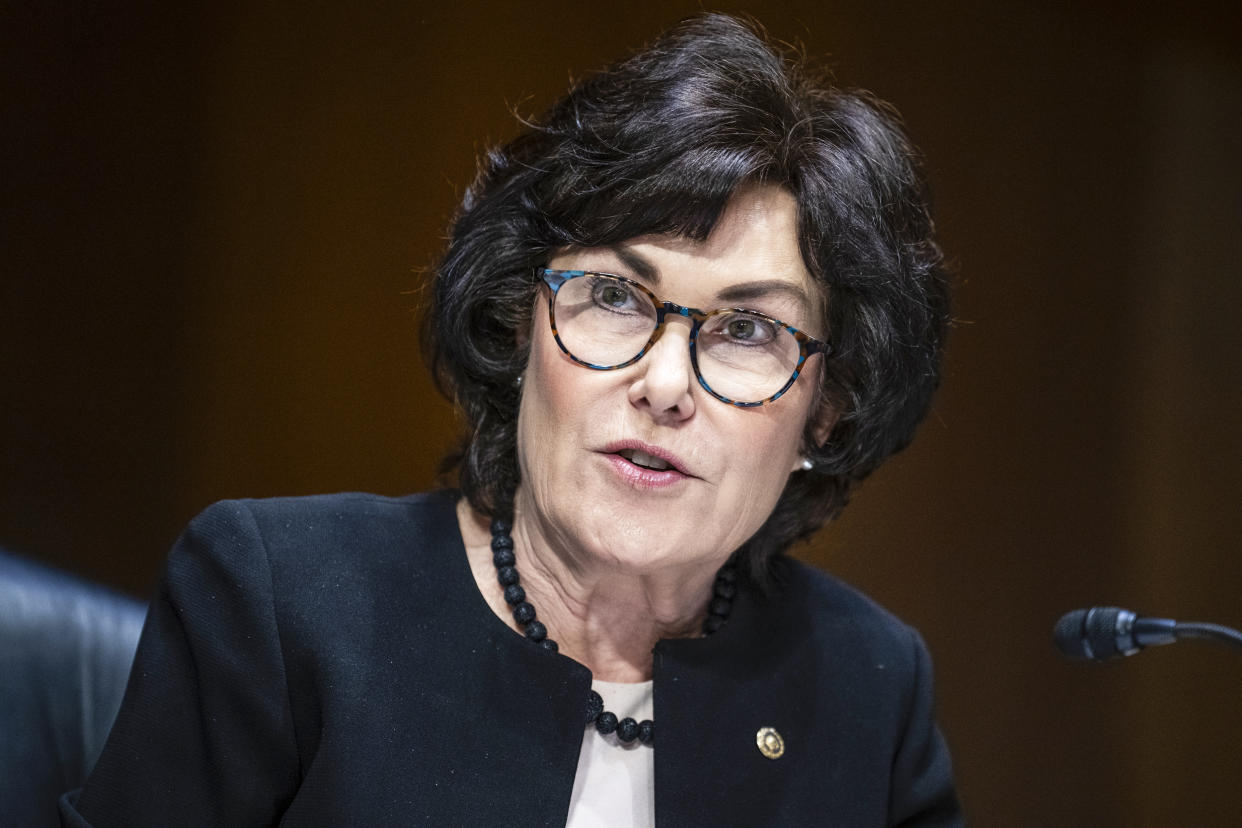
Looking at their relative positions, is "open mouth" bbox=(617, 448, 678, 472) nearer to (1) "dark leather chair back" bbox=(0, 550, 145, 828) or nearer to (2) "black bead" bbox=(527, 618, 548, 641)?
(2) "black bead" bbox=(527, 618, 548, 641)

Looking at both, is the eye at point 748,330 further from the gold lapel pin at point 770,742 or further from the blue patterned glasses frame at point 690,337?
the gold lapel pin at point 770,742

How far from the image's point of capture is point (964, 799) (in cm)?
267

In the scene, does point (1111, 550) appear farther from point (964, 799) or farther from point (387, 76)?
point (387, 76)

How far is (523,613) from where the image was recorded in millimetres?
1597

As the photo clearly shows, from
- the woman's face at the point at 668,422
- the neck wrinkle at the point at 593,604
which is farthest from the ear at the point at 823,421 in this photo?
the neck wrinkle at the point at 593,604

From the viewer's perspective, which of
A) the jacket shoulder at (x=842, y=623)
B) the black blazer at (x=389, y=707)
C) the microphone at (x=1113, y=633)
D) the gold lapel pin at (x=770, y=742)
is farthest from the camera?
the jacket shoulder at (x=842, y=623)

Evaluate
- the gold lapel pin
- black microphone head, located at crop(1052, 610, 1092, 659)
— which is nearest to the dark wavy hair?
the gold lapel pin

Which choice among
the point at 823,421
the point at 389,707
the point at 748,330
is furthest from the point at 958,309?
the point at 389,707

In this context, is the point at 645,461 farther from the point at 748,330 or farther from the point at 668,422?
the point at 748,330

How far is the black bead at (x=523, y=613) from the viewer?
1.59 meters

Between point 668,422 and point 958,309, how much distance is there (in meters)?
1.35

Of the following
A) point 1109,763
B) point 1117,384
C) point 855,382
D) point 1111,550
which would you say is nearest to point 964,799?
point 1109,763

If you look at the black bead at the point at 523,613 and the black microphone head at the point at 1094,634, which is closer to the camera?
the black microphone head at the point at 1094,634

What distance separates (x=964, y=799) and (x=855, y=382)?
1.35m
